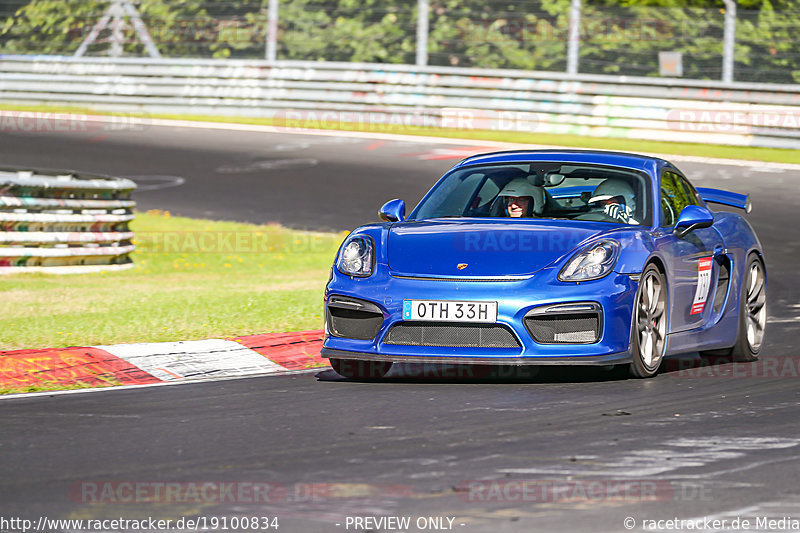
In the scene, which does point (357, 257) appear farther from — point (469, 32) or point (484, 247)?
point (469, 32)

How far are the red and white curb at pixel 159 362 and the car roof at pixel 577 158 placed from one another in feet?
5.51

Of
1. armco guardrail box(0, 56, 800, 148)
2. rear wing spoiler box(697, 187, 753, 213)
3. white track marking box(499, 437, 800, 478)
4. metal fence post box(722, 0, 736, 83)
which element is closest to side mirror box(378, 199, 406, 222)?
rear wing spoiler box(697, 187, 753, 213)

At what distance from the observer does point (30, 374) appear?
8211 mm

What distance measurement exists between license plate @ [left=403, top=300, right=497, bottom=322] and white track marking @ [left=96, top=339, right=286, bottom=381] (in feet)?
4.37

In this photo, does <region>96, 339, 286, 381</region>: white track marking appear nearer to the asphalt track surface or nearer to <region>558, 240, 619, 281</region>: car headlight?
the asphalt track surface

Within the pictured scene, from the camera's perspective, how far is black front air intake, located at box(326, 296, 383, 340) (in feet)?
25.6

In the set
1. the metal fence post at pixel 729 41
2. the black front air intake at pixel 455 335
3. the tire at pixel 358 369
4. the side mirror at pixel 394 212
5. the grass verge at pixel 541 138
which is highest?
the metal fence post at pixel 729 41

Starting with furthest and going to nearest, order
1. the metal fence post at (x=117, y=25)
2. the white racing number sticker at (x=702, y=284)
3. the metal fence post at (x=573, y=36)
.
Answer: the metal fence post at (x=117, y=25)
the metal fence post at (x=573, y=36)
the white racing number sticker at (x=702, y=284)

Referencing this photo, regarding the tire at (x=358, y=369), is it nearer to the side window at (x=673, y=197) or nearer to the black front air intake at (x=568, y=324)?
the black front air intake at (x=568, y=324)

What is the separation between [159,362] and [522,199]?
2.39 meters

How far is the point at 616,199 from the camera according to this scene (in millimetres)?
8617

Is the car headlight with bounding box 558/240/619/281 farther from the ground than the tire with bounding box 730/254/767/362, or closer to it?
farther from the ground

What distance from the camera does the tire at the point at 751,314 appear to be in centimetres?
916

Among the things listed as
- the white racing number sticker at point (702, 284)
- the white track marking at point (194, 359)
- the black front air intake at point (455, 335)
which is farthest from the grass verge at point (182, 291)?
the white racing number sticker at point (702, 284)
